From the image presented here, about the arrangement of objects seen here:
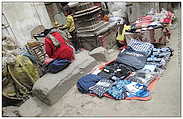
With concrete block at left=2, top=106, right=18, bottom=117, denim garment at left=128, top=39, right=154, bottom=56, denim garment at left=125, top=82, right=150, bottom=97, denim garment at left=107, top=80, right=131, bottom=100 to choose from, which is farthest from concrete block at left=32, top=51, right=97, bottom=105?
denim garment at left=128, top=39, right=154, bottom=56

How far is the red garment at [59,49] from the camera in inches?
199

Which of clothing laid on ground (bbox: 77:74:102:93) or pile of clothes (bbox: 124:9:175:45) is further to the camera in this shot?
pile of clothes (bbox: 124:9:175:45)

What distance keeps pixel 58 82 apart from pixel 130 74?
5.86ft

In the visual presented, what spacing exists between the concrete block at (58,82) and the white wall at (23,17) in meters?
4.03

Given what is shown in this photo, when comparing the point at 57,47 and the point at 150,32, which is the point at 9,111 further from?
the point at 150,32

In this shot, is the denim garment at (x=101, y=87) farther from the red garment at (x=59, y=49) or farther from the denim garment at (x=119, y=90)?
the red garment at (x=59, y=49)

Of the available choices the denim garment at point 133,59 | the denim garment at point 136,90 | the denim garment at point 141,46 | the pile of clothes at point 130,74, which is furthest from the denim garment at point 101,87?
the denim garment at point 141,46

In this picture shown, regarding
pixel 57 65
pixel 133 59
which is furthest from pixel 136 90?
pixel 57 65

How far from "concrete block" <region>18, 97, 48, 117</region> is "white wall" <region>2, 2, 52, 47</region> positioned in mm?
4380

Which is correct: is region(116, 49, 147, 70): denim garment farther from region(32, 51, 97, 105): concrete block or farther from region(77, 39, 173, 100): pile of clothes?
region(32, 51, 97, 105): concrete block

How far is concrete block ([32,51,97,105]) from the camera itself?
14.1 feet

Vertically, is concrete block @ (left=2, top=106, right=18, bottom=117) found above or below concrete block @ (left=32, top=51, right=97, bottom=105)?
below

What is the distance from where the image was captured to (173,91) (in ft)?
13.3

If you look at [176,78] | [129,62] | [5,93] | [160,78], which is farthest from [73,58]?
Answer: [176,78]
